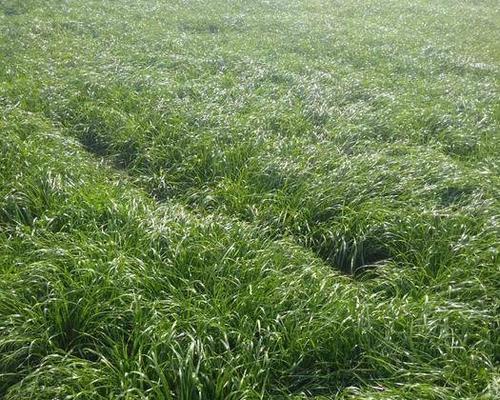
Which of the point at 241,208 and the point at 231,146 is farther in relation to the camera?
the point at 231,146

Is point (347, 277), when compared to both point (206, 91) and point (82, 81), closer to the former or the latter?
point (206, 91)

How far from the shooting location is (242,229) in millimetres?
3965

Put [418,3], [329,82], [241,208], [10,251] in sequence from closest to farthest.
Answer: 1. [10,251]
2. [241,208]
3. [329,82]
4. [418,3]

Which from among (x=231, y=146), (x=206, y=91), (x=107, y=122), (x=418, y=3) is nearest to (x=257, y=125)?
(x=231, y=146)

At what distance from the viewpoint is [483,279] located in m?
3.56

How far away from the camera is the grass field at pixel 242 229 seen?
286cm

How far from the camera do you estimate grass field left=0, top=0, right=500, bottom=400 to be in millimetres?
2857

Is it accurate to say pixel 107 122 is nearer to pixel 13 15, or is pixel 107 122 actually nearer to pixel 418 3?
pixel 13 15

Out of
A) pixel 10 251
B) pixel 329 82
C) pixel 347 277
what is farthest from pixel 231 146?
pixel 329 82

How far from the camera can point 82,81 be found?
7.07 metres

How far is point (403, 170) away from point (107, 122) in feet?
11.4

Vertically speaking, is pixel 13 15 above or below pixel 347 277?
above

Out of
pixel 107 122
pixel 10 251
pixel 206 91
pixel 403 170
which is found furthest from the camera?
pixel 206 91

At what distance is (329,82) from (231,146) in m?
3.14
